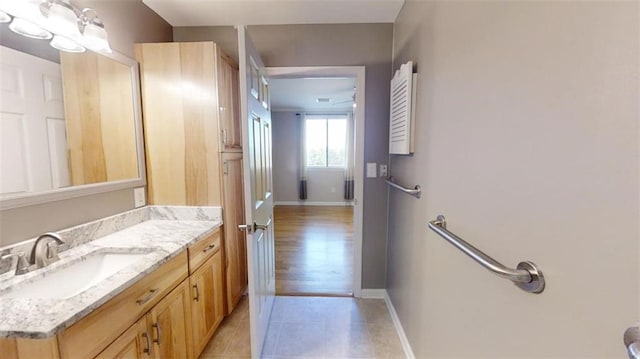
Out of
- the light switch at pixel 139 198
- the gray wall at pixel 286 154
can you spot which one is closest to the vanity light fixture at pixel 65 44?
the light switch at pixel 139 198

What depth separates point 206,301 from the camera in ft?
5.28

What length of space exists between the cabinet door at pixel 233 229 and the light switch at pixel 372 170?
111 cm

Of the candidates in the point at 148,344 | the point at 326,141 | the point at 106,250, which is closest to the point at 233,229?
the point at 106,250

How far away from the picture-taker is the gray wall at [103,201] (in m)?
1.07

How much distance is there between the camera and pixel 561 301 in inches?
22.3

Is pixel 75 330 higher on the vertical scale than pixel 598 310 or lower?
lower

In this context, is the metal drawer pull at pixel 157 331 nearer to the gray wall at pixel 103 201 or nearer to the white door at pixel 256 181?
the white door at pixel 256 181

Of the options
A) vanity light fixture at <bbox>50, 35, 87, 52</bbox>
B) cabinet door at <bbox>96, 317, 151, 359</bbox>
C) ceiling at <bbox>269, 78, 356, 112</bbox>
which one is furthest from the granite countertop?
ceiling at <bbox>269, 78, 356, 112</bbox>

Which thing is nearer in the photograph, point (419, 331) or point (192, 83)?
point (419, 331)

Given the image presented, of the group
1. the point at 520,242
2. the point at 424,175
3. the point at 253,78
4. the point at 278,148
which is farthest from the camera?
the point at 278,148

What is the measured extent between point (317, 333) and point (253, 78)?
5.99 ft

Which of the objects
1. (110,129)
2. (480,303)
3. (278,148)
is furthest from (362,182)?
(278,148)

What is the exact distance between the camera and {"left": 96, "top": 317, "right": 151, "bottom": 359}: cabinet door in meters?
0.93

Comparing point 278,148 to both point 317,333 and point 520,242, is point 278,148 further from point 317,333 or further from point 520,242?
point 520,242
